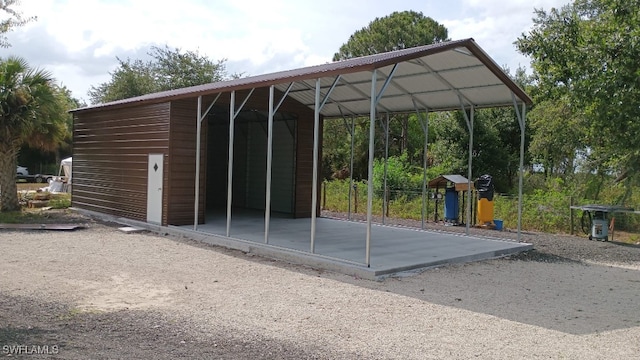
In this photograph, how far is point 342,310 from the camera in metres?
6.02

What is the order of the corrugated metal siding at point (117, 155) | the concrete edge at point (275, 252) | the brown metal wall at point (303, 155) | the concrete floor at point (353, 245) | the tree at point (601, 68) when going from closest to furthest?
1. the concrete edge at point (275, 252)
2. the concrete floor at point (353, 245)
3. the tree at point (601, 68)
4. the corrugated metal siding at point (117, 155)
5. the brown metal wall at point (303, 155)

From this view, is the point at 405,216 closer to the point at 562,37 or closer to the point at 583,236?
the point at 583,236

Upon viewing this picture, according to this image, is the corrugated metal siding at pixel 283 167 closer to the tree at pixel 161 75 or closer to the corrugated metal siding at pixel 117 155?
the corrugated metal siding at pixel 117 155

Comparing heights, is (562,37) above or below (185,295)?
above

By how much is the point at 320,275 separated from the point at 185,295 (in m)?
2.15

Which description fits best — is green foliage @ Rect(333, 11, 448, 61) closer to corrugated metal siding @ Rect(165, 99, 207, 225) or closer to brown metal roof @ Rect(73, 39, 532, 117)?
brown metal roof @ Rect(73, 39, 532, 117)

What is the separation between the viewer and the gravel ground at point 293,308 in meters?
4.65

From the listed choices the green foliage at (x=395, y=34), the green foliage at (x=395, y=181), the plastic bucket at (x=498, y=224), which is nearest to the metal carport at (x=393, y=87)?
the plastic bucket at (x=498, y=224)

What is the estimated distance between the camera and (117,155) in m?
14.0

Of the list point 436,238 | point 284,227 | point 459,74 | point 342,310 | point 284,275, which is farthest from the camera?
point 284,227

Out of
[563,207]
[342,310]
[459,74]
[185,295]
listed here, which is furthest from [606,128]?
[185,295]

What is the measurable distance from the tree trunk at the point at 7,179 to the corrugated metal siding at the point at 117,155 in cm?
169

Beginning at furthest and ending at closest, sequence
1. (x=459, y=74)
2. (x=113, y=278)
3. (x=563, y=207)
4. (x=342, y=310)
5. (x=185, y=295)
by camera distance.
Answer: (x=563, y=207) → (x=459, y=74) → (x=113, y=278) → (x=185, y=295) → (x=342, y=310)

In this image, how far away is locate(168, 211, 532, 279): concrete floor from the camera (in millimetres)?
8375
